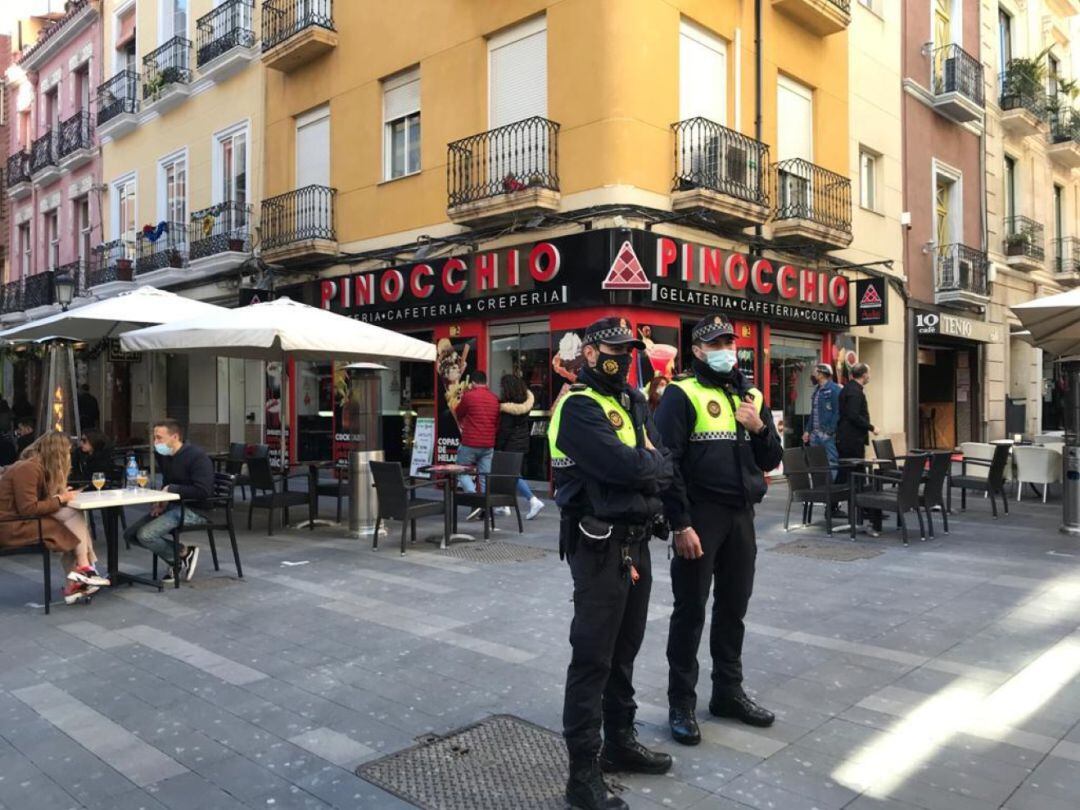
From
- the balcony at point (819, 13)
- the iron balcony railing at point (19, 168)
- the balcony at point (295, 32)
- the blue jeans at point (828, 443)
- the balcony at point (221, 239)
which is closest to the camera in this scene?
the blue jeans at point (828, 443)

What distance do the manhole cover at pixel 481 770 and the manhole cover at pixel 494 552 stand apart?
155 inches

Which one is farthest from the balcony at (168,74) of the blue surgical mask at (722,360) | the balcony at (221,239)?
the blue surgical mask at (722,360)

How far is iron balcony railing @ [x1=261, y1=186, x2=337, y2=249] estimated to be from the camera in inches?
637

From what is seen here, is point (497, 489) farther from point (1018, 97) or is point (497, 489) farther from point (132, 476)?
point (1018, 97)

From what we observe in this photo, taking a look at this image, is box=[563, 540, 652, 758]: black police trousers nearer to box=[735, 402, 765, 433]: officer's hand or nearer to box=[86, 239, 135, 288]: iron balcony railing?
box=[735, 402, 765, 433]: officer's hand

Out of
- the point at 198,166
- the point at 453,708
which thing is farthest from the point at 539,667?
the point at 198,166

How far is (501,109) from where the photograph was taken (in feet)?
43.6

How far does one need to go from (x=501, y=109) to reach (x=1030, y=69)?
15.1 m

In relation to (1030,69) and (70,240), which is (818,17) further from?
(70,240)

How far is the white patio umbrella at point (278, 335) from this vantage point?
844 centimetres

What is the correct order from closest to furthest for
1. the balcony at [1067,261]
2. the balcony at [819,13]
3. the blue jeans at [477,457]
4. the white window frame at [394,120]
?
the blue jeans at [477,457], the balcony at [819,13], the white window frame at [394,120], the balcony at [1067,261]

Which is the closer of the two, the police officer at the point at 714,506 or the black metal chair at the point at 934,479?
the police officer at the point at 714,506

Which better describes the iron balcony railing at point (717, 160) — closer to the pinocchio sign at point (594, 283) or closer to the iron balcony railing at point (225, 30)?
the pinocchio sign at point (594, 283)

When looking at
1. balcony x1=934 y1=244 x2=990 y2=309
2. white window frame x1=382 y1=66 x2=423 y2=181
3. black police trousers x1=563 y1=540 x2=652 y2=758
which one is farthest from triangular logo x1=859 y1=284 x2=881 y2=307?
black police trousers x1=563 y1=540 x2=652 y2=758
